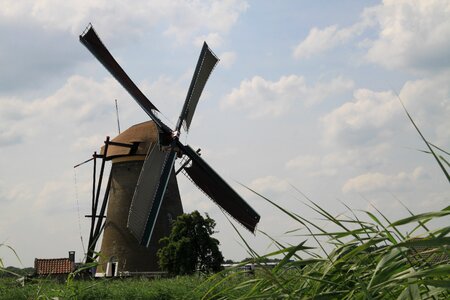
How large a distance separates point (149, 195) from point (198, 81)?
5615 millimetres

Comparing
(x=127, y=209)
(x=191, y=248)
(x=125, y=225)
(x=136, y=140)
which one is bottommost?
(x=191, y=248)

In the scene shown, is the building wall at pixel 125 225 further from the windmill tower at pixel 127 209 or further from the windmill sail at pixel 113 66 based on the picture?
the windmill sail at pixel 113 66

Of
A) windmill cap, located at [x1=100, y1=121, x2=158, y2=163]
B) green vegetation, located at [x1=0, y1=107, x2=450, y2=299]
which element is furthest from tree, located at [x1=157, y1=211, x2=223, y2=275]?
green vegetation, located at [x1=0, y1=107, x2=450, y2=299]

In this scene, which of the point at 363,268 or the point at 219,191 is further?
the point at 219,191

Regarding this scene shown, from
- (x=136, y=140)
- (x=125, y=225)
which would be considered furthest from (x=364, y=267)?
(x=125, y=225)

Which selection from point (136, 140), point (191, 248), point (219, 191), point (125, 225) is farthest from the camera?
point (125, 225)

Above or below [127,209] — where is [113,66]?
above

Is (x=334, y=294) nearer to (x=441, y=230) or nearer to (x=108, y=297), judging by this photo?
(x=441, y=230)

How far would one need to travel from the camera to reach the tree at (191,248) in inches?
1202

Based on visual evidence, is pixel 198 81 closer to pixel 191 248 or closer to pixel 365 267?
pixel 191 248

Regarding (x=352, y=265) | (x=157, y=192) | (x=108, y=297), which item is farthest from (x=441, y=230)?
(x=157, y=192)

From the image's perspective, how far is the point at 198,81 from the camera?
102 ft

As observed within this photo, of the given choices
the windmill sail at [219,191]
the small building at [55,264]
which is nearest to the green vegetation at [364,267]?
the windmill sail at [219,191]

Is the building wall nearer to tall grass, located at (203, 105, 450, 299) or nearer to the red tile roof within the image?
the red tile roof
